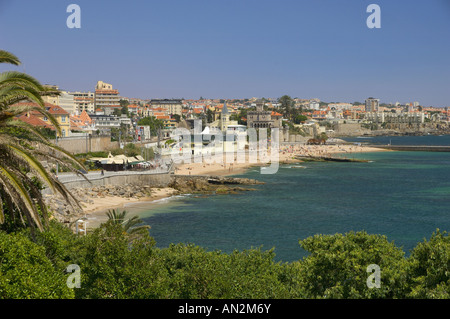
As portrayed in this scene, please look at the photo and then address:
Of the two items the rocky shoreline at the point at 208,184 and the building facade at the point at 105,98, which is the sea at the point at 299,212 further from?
the building facade at the point at 105,98

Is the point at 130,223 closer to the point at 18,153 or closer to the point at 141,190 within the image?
the point at 18,153

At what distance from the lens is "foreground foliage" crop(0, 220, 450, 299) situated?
8312mm

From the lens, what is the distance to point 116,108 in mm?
150750

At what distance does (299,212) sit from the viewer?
113ft

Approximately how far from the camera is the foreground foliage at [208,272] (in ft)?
27.3

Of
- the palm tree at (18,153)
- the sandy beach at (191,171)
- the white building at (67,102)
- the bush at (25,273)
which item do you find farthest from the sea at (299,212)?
the white building at (67,102)

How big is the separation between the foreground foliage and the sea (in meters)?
5.04

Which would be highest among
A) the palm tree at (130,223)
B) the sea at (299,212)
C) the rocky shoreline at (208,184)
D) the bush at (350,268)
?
the bush at (350,268)

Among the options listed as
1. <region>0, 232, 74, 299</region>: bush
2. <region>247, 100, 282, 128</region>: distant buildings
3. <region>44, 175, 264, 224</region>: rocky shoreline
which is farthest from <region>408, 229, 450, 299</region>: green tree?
<region>247, 100, 282, 128</region>: distant buildings

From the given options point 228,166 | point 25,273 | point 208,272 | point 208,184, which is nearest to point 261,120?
point 228,166

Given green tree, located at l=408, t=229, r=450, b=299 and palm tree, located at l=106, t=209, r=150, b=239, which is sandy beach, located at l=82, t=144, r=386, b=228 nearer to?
palm tree, located at l=106, t=209, r=150, b=239

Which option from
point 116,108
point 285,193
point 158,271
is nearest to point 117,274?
point 158,271

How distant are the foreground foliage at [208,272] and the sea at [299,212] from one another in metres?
5.04
